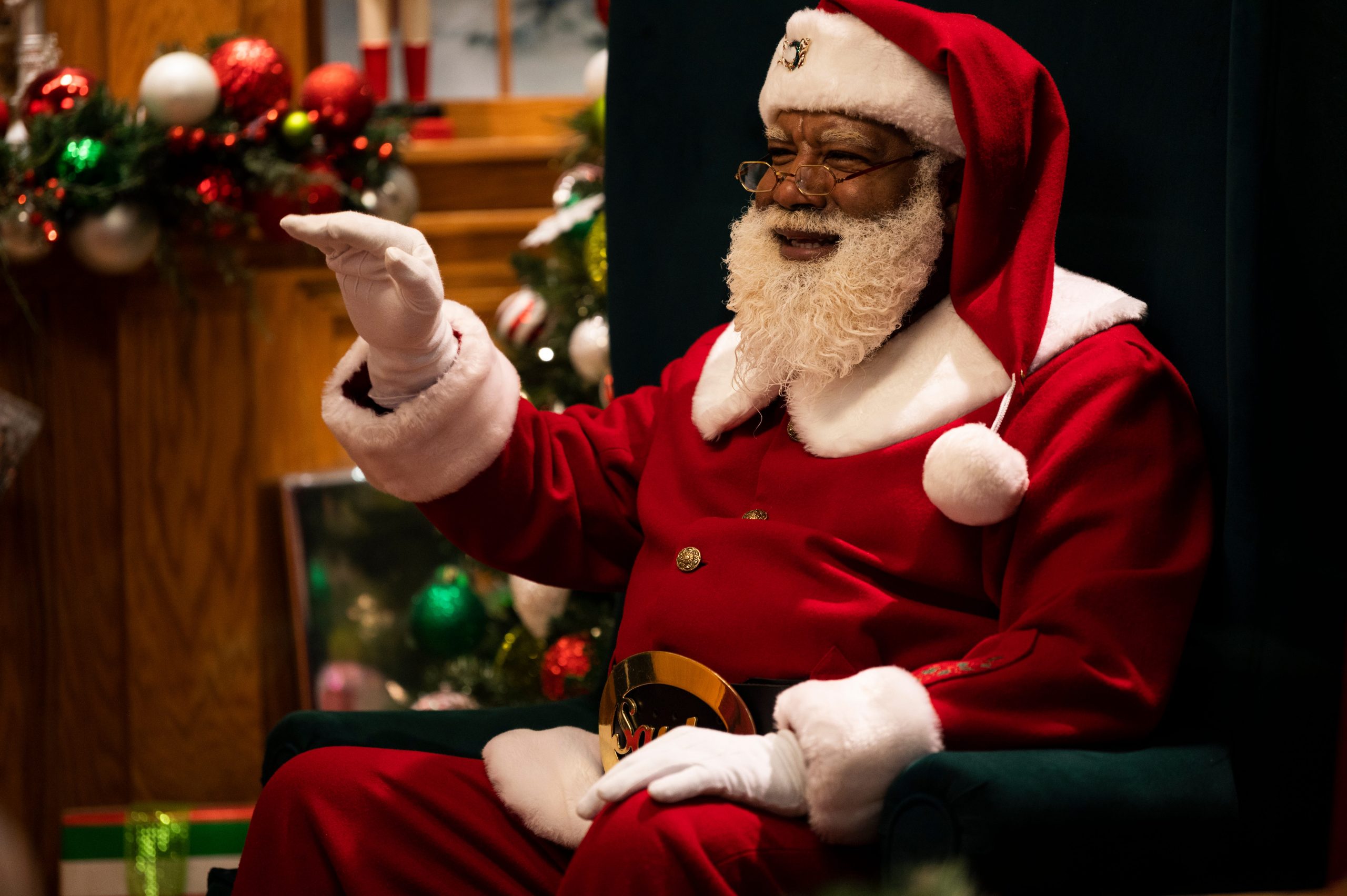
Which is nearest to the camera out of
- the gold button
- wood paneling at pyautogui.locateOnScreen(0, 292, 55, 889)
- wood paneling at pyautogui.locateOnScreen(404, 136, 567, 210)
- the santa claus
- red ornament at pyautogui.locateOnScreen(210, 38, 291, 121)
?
the santa claus

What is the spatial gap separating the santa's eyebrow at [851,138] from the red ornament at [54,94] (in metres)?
1.58

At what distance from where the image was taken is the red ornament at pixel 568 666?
235 cm

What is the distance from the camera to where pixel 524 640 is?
2.58 m

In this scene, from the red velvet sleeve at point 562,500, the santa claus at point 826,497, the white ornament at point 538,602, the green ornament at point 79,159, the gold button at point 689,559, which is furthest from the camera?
the green ornament at point 79,159

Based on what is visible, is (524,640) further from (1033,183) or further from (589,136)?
(1033,183)

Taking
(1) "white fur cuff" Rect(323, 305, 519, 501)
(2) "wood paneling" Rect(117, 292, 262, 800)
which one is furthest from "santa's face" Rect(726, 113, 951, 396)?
(2) "wood paneling" Rect(117, 292, 262, 800)

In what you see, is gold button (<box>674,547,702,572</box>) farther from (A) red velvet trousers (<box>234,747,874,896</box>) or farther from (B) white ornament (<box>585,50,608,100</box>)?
(B) white ornament (<box>585,50,608,100</box>)

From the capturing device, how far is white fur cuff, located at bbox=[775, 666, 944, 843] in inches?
48.9

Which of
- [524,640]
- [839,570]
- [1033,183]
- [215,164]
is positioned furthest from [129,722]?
[1033,183]

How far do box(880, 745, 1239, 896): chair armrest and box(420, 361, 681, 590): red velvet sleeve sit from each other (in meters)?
0.66

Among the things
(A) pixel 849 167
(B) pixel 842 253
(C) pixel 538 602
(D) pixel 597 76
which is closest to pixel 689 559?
(B) pixel 842 253

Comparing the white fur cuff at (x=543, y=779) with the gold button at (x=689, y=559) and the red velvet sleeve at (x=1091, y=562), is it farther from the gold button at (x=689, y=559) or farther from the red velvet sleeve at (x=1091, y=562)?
the red velvet sleeve at (x=1091, y=562)

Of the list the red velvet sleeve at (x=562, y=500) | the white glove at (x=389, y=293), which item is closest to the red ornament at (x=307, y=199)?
the red velvet sleeve at (x=562, y=500)

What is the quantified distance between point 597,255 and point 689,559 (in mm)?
966
